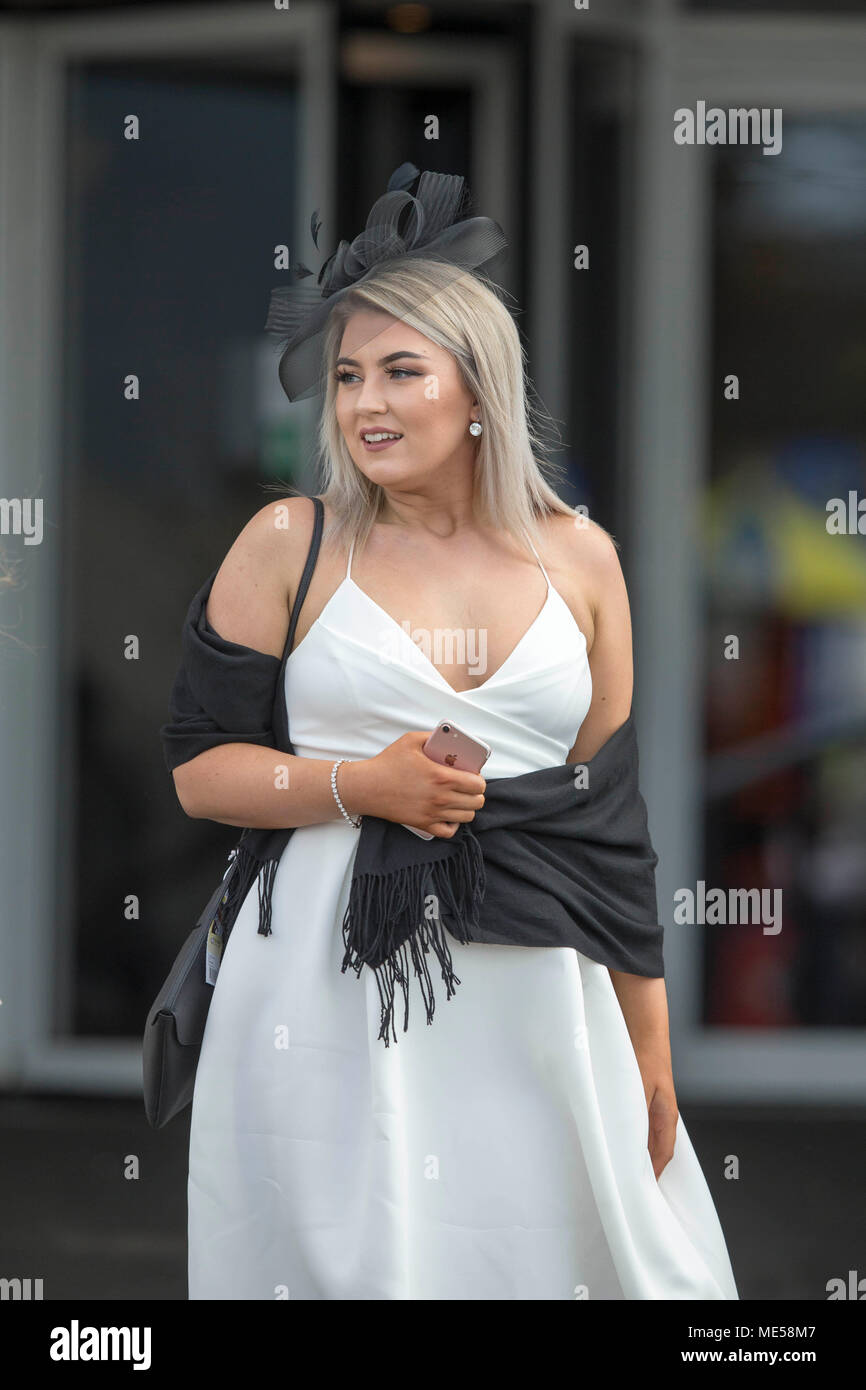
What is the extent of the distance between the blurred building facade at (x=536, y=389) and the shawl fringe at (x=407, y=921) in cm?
93

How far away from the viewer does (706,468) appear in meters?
3.32

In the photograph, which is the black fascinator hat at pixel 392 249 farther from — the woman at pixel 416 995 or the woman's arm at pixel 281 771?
the woman's arm at pixel 281 771

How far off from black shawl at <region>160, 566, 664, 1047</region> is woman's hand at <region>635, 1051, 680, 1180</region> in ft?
0.66

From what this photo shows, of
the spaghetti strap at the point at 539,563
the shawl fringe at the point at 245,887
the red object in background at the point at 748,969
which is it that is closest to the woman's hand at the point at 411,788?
the shawl fringe at the point at 245,887

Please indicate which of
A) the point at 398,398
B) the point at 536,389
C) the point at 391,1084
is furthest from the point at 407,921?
the point at 536,389

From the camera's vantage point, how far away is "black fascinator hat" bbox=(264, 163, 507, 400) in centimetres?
200

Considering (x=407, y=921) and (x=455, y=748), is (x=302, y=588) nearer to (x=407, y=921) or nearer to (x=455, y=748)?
(x=455, y=748)

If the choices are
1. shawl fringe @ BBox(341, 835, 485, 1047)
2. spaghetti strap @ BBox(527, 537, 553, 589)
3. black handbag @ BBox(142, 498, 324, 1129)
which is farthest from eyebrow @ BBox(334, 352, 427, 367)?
shawl fringe @ BBox(341, 835, 485, 1047)

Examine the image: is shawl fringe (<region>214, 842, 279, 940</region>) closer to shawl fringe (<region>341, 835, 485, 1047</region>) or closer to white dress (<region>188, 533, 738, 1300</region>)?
white dress (<region>188, 533, 738, 1300</region>)

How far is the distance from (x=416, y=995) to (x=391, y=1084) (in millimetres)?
128

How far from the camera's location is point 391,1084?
1.95m

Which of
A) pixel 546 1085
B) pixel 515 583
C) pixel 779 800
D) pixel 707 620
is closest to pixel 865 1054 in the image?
pixel 779 800

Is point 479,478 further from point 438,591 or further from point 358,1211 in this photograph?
point 358,1211

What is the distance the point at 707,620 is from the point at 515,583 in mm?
1436
